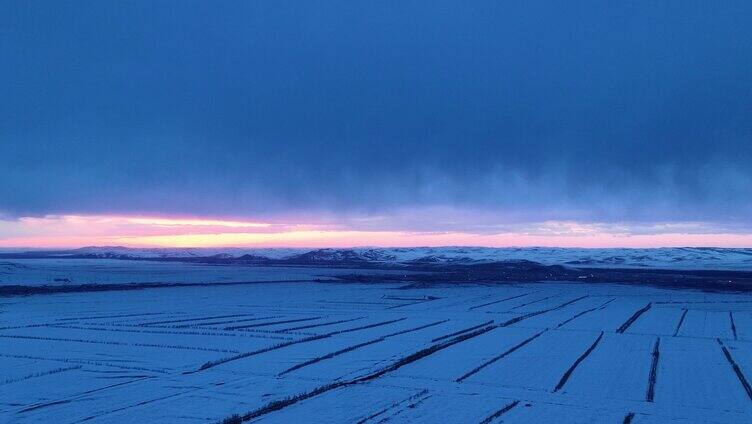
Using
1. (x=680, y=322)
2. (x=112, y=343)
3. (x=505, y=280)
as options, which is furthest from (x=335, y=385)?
(x=505, y=280)

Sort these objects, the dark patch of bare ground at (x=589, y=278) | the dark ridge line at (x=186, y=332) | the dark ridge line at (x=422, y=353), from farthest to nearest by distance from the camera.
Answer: the dark patch of bare ground at (x=589, y=278), the dark ridge line at (x=186, y=332), the dark ridge line at (x=422, y=353)

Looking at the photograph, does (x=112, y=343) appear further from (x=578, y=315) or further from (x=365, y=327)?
(x=578, y=315)

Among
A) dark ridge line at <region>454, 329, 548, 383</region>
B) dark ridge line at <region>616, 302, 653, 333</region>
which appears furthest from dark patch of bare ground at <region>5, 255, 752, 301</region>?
dark ridge line at <region>454, 329, 548, 383</region>

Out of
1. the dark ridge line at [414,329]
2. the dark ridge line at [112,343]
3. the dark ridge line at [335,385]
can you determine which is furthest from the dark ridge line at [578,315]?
the dark ridge line at [112,343]

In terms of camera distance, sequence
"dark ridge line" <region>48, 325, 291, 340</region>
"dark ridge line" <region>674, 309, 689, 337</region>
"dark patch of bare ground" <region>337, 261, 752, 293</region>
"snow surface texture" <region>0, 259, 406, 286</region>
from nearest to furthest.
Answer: "dark ridge line" <region>48, 325, 291, 340</region>, "dark ridge line" <region>674, 309, 689, 337</region>, "snow surface texture" <region>0, 259, 406, 286</region>, "dark patch of bare ground" <region>337, 261, 752, 293</region>

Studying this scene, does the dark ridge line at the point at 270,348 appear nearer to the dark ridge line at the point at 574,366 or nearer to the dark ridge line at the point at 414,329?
the dark ridge line at the point at 414,329

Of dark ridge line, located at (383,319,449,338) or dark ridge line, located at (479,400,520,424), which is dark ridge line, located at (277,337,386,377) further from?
dark ridge line, located at (479,400,520,424)

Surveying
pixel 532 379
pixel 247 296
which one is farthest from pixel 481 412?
pixel 247 296
